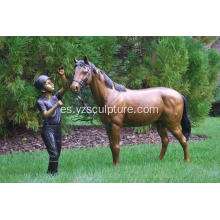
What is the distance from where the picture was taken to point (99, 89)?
4.72 m

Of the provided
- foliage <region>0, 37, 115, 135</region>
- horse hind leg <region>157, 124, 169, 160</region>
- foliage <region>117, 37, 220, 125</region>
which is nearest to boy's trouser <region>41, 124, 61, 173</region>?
horse hind leg <region>157, 124, 169, 160</region>

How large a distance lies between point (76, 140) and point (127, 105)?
351cm

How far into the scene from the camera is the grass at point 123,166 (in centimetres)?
411

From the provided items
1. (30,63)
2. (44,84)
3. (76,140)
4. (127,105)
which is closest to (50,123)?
(44,84)

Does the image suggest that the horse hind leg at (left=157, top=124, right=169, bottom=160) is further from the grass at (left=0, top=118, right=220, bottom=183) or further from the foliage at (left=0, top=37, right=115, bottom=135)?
the foliage at (left=0, top=37, right=115, bottom=135)

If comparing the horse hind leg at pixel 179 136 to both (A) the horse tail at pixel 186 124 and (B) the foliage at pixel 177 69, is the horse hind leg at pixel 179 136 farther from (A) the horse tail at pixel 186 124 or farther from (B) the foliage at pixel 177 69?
(B) the foliage at pixel 177 69

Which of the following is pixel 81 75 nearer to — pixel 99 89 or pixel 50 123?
pixel 99 89

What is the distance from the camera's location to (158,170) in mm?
4512

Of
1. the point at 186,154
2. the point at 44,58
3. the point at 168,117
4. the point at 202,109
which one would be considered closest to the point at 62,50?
the point at 44,58

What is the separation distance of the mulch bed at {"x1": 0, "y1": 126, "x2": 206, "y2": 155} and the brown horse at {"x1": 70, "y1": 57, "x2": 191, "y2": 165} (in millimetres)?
2591

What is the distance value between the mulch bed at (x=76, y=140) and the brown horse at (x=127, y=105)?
8.50 feet

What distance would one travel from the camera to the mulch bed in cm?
716

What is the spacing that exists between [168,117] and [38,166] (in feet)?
8.59

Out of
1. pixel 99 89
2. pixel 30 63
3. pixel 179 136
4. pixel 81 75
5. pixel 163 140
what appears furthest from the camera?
pixel 30 63
